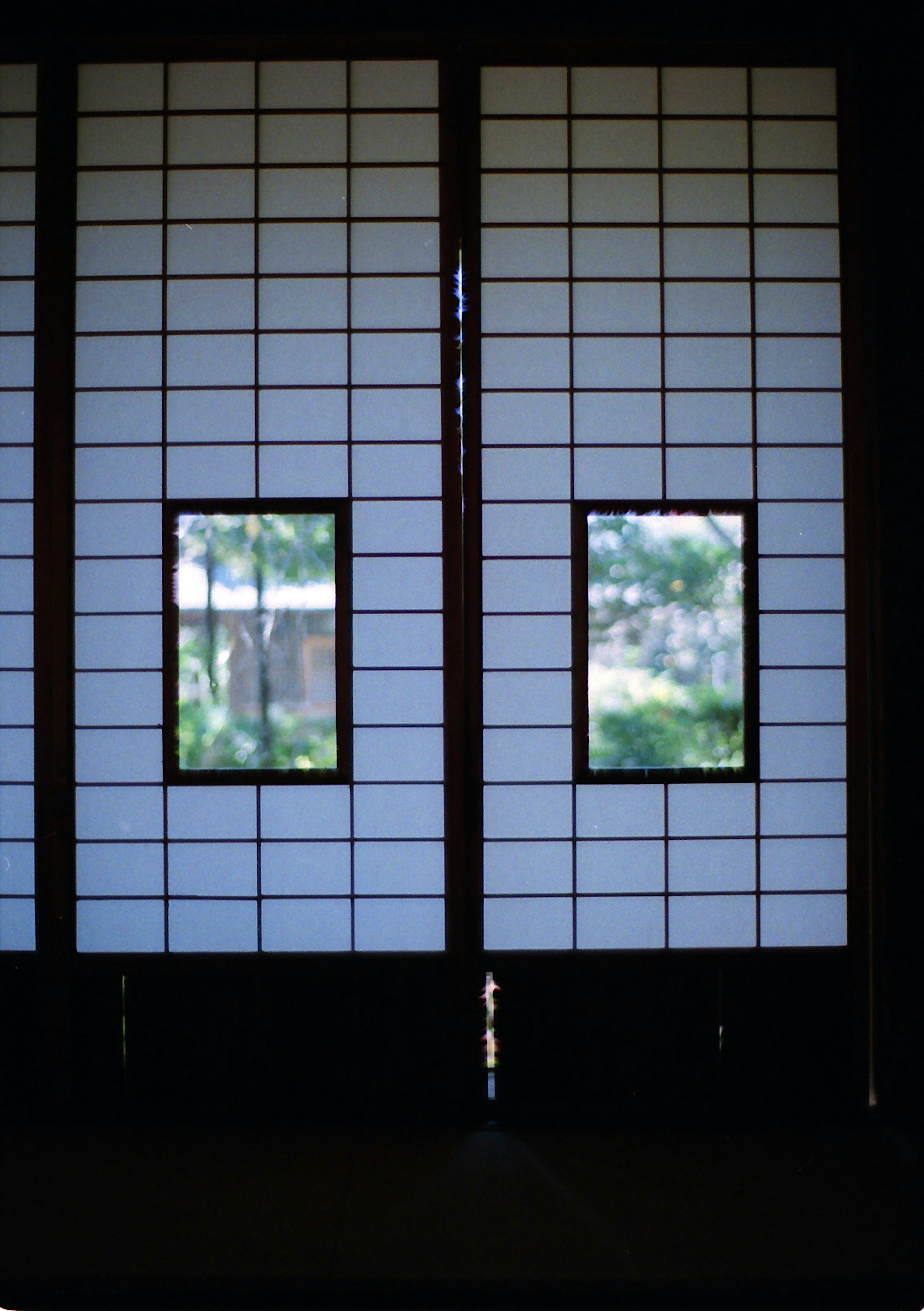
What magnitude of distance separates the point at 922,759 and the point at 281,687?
2541mm

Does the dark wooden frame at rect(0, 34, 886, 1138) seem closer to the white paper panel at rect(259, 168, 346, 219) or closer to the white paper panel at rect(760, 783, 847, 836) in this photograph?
the white paper panel at rect(760, 783, 847, 836)

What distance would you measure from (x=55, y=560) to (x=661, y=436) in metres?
2.49

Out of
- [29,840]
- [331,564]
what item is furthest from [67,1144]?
[331,564]

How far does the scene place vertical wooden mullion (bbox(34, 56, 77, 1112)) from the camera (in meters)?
3.38

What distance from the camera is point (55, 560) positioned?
11.2 ft

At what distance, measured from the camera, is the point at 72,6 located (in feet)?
11.0

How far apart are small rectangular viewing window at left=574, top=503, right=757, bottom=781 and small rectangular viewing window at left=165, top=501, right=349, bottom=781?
99 centimetres

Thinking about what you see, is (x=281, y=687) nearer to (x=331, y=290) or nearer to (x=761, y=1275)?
(x=331, y=290)

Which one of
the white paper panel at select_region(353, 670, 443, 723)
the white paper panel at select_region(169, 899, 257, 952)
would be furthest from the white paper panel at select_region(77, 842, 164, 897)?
the white paper panel at select_region(353, 670, 443, 723)

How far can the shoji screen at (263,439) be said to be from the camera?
11.2 feet

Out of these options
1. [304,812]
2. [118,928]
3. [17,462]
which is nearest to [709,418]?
[304,812]

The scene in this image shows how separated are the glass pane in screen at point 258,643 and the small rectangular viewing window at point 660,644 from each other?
3.40 feet

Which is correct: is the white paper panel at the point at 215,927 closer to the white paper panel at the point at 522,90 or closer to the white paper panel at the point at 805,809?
the white paper panel at the point at 805,809

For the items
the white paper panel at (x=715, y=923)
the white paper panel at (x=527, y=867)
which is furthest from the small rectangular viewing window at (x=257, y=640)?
the white paper panel at (x=715, y=923)
